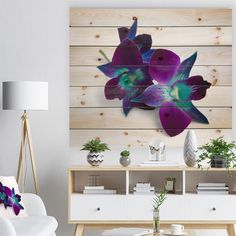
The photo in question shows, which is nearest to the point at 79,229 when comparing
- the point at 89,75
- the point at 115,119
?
the point at 115,119

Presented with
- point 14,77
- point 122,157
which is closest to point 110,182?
point 122,157

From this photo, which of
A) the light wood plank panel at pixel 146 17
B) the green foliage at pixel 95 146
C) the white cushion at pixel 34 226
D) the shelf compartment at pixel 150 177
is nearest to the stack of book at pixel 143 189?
the shelf compartment at pixel 150 177

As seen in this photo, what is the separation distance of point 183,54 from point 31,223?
2064 millimetres

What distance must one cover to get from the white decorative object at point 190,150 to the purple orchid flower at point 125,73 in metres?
0.53

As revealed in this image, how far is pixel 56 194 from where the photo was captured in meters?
5.72

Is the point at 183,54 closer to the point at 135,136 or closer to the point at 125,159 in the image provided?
the point at 135,136

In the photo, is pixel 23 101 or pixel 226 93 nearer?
pixel 23 101

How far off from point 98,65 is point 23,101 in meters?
0.81

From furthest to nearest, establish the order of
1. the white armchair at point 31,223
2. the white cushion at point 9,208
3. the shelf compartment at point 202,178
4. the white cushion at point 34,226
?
the shelf compartment at point 202,178 → the white cushion at point 9,208 → the white cushion at point 34,226 → the white armchair at point 31,223

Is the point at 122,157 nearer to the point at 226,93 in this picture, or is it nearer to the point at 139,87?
the point at 139,87

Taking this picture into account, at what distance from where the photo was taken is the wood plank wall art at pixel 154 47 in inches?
223

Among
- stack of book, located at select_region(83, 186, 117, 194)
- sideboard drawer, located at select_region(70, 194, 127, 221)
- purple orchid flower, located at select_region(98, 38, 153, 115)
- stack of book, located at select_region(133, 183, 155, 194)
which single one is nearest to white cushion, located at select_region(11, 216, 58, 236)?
sideboard drawer, located at select_region(70, 194, 127, 221)

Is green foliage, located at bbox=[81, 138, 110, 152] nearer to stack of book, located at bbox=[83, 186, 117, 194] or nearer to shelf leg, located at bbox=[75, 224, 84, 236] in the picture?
stack of book, located at bbox=[83, 186, 117, 194]

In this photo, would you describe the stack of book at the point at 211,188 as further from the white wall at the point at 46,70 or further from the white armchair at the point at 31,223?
the white armchair at the point at 31,223
